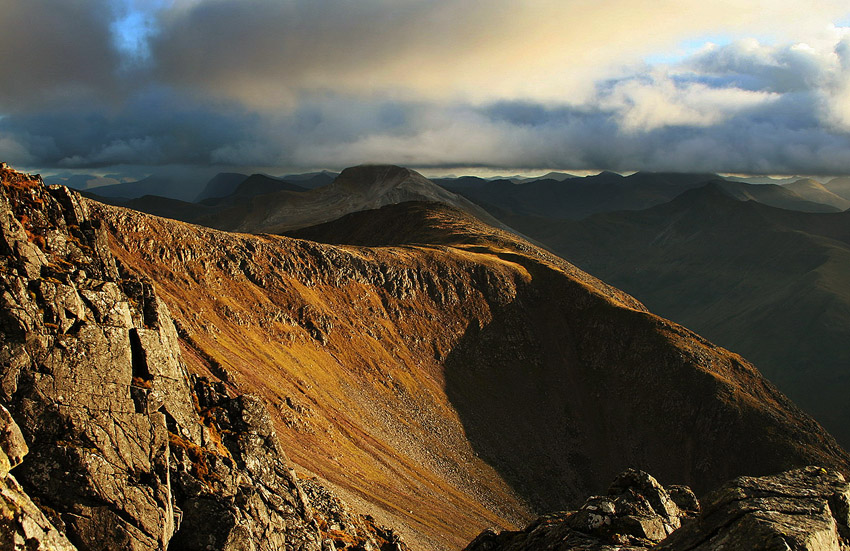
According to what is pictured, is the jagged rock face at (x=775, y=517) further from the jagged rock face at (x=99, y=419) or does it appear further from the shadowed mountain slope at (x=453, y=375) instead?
the shadowed mountain slope at (x=453, y=375)

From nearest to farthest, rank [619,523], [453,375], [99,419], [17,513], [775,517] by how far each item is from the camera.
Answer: [17,513] < [775,517] < [99,419] < [619,523] < [453,375]

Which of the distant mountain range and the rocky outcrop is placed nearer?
the rocky outcrop

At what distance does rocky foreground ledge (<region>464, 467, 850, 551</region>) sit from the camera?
17.1 m

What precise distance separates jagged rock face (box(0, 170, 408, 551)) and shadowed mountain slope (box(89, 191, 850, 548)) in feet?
142

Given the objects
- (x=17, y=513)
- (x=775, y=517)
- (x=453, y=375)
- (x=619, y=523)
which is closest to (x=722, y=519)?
(x=775, y=517)

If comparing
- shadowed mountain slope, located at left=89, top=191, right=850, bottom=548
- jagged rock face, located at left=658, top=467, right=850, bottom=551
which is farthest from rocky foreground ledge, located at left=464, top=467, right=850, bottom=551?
shadowed mountain slope, located at left=89, top=191, right=850, bottom=548

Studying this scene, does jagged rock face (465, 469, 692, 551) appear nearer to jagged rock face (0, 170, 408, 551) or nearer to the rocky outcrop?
jagged rock face (0, 170, 408, 551)

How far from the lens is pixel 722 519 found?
733 inches

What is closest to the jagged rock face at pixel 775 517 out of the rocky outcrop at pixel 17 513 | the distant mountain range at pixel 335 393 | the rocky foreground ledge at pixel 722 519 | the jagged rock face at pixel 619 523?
the rocky foreground ledge at pixel 722 519

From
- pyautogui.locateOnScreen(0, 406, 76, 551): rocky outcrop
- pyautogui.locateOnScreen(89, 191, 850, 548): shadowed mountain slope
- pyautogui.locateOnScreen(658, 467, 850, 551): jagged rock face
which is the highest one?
pyautogui.locateOnScreen(0, 406, 76, 551): rocky outcrop

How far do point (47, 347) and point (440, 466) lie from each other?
253ft

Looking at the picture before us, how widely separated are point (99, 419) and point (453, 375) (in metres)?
100

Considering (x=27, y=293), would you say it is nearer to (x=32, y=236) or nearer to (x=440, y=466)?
(x=32, y=236)

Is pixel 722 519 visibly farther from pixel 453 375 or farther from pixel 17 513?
pixel 453 375
